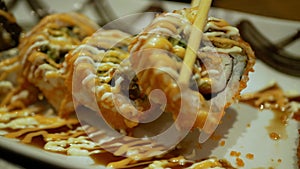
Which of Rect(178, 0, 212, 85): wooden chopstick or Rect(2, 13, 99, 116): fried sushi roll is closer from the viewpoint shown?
Rect(178, 0, 212, 85): wooden chopstick

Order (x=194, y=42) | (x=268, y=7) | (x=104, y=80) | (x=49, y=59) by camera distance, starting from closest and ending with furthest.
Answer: (x=194, y=42) < (x=104, y=80) < (x=49, y=59) < (x=268, y=7)

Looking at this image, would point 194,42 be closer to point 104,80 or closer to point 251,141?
point 104,80

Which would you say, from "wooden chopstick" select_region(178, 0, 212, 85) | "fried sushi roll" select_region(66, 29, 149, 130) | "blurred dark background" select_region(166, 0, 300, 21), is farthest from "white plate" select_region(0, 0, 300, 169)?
"blurred dark background" select_region(166, 0, 300, 21)

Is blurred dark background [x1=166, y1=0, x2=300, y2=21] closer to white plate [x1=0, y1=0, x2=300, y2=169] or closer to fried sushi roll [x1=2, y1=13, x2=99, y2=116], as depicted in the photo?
white plate [x1=0, y1=0, x2=300, y2=169]

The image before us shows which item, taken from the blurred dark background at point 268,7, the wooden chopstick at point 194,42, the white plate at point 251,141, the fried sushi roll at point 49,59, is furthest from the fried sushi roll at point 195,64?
the blurred dark background at point 268,7

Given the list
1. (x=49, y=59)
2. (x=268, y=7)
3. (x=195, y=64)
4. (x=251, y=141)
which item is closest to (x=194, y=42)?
(x=195, y=64)

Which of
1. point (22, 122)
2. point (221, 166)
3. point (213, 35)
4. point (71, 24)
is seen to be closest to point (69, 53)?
point (71, 24)
